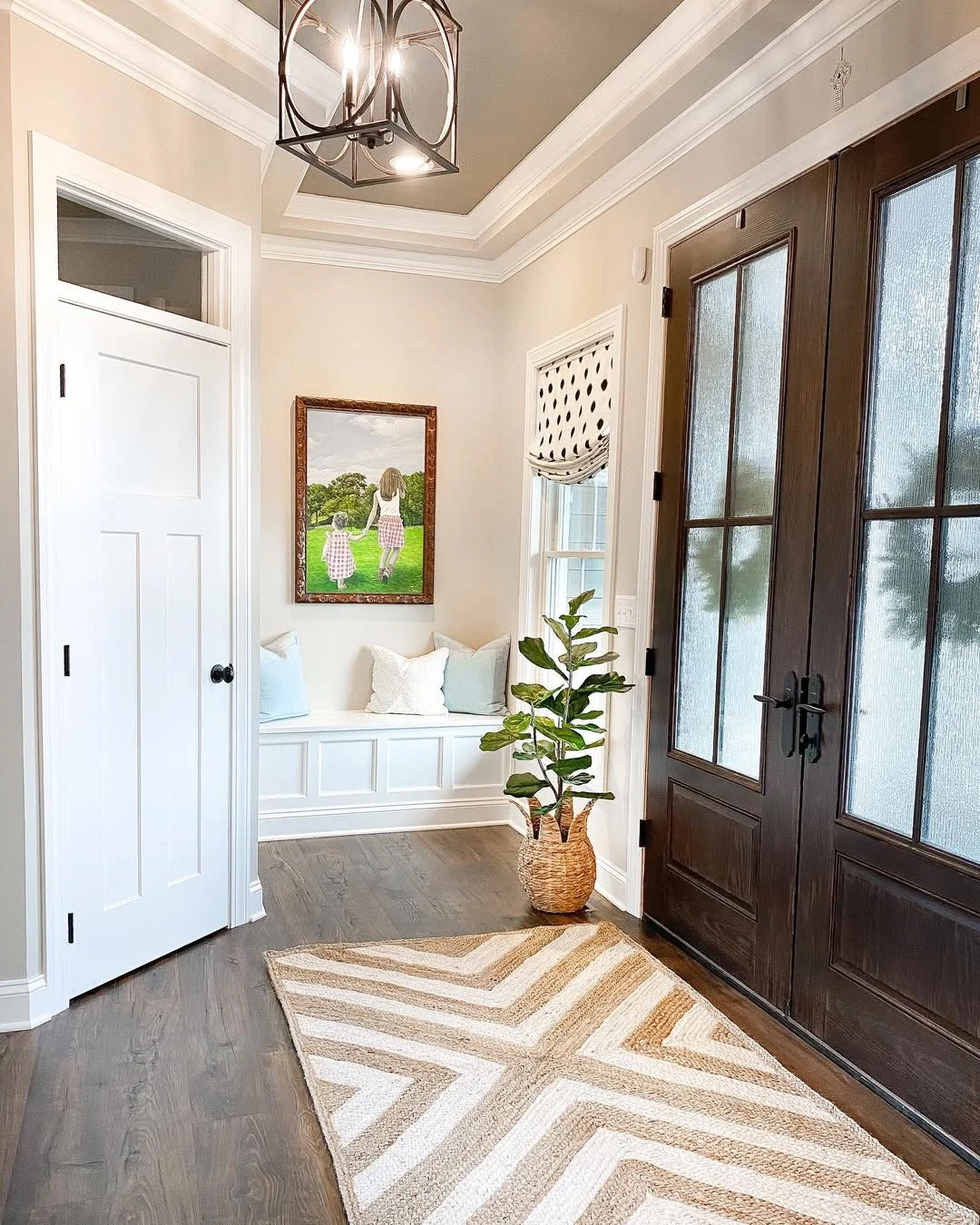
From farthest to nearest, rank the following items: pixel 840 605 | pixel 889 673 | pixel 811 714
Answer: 1. pixel 811 714
2. pixel 840 605
3. pixel 889 673

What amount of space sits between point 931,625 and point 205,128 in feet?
8.98

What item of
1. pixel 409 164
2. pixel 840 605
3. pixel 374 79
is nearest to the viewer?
pixel 374 79

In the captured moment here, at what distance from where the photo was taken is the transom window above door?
2.95 m

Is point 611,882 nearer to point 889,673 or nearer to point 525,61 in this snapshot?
point 889,673

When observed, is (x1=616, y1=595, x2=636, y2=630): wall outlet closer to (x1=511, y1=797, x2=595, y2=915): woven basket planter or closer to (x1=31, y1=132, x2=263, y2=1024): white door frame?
(x1=511, y1=797, x2=595, y2=915): woven basket planter

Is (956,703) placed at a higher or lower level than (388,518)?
lower

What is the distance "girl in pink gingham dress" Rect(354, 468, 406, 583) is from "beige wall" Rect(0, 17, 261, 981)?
235cm

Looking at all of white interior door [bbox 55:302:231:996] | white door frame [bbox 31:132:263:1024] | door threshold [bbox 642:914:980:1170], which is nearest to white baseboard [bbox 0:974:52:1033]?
white door frame [bbox 31:132:263:1024]

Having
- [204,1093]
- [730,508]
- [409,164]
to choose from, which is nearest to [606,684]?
[730,508]

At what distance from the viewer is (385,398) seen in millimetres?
5078

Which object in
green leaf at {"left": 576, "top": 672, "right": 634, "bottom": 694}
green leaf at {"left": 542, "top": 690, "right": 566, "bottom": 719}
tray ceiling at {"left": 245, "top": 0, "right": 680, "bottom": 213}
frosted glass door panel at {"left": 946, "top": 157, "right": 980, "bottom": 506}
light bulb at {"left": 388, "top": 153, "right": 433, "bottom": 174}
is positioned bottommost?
green leaf at {"left": 542, "top": 690, "right": 566, "bottom": 719}

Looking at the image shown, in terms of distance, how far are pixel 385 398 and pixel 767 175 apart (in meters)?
2.55

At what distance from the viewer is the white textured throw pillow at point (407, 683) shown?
4.90 meters

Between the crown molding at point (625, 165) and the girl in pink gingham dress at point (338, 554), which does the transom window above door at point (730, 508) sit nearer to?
the crown molding at point (625, 165)
